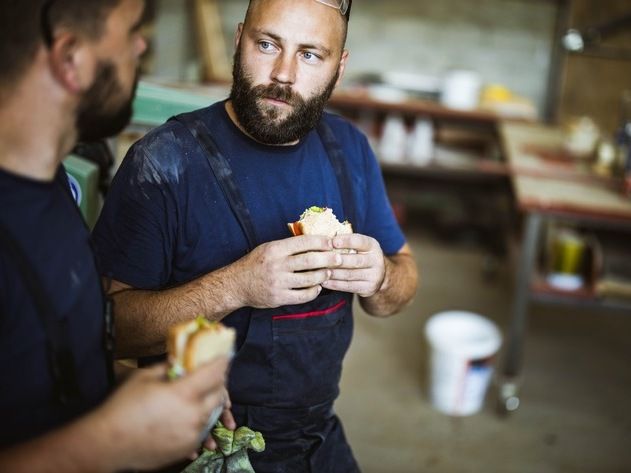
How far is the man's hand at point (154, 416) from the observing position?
1.03 m

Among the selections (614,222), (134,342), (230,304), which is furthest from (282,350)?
(614,222)

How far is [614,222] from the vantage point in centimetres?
321

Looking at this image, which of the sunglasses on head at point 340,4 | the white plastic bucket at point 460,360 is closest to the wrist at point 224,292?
the sunglasses on head at point 340,4

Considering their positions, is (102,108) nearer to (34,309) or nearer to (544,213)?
(34,309)

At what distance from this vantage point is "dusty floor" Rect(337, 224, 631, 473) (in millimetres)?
3166

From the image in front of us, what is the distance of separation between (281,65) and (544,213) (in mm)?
1934

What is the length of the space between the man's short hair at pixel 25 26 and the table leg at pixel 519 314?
A: 8.61ft

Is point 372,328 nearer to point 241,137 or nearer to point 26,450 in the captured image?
point 241,137

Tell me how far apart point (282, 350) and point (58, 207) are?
738mm

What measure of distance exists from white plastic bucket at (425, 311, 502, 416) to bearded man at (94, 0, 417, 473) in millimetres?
1485

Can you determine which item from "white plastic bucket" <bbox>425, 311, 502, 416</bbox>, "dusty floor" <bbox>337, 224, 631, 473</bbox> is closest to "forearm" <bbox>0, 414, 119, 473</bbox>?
"dusty floor" <bbox>337, 224, 631, 473</bbox>

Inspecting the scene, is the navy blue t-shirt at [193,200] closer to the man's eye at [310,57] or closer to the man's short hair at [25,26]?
the man's eye at [310,57]

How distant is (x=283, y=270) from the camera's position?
59.4 inches

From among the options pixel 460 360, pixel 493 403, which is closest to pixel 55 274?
pixel 460 360
